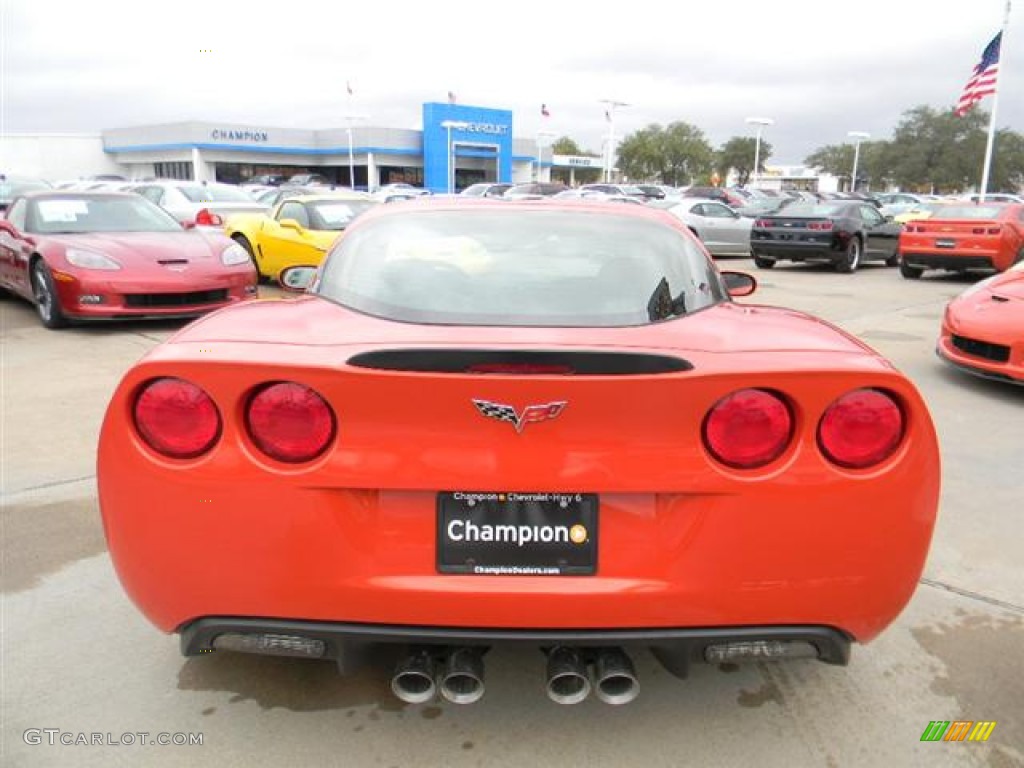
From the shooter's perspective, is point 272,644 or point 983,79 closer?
point 272,644

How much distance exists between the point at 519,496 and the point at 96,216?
8.09 metres

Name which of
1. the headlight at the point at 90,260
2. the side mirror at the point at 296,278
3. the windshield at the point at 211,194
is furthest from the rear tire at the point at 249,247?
the side mirror at the point at 296,278

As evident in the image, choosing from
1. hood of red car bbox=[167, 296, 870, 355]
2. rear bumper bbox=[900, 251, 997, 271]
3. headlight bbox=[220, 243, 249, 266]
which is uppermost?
hood of red car bbox=[167, 296, 870, 355]

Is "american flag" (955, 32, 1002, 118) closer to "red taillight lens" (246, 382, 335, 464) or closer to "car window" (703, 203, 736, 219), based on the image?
"car window" (703, 203, 736, 219)

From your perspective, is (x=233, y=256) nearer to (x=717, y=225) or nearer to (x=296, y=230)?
(x=296, y=230)

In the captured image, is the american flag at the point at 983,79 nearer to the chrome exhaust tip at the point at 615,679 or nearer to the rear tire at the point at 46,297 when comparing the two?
the rear tire at the point at 46,297

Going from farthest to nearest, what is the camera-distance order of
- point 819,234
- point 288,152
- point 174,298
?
point 288,152 → point 819,234 → point 174,298

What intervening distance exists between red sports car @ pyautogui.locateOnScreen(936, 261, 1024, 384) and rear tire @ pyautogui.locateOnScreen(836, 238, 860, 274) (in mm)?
9154

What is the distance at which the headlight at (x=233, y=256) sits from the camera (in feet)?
26.6

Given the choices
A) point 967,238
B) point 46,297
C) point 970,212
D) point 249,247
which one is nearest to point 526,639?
point 46,297

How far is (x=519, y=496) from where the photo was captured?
73.7 inches

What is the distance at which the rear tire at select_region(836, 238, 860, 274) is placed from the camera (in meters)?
15.5

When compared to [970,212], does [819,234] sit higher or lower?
lower

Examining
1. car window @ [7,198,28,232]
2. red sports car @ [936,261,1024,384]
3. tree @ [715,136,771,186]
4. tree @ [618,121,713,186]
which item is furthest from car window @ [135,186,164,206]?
tree @ [715,136,771,186]
